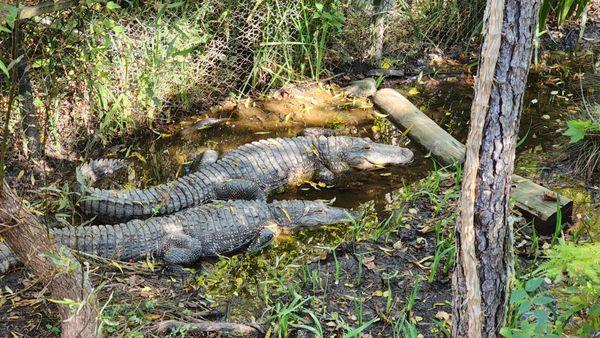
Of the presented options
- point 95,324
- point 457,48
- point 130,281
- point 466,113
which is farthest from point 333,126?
point 95,324


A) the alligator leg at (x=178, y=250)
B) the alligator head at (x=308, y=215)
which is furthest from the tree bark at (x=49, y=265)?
the alligator head at (x=308, y=215)

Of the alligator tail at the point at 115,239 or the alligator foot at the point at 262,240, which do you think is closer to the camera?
the alligator tail at the point at 115,239

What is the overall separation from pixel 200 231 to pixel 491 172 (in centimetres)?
282

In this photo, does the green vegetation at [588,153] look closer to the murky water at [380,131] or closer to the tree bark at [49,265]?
the murky water at [380,131]

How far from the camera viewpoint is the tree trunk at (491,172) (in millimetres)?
2816

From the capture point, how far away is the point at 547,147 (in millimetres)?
6516

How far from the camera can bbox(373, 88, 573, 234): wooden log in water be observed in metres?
5.03

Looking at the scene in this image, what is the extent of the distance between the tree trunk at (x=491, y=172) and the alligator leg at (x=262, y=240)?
90.0 inches

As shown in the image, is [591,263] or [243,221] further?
[243,221]

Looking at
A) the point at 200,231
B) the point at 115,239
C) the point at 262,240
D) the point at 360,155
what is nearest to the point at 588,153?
the point at 360,155

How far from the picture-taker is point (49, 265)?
3205mm

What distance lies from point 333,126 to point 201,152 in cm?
161

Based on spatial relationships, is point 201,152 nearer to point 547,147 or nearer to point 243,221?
point 243,221

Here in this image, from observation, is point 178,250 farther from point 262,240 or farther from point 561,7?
point 561,7
